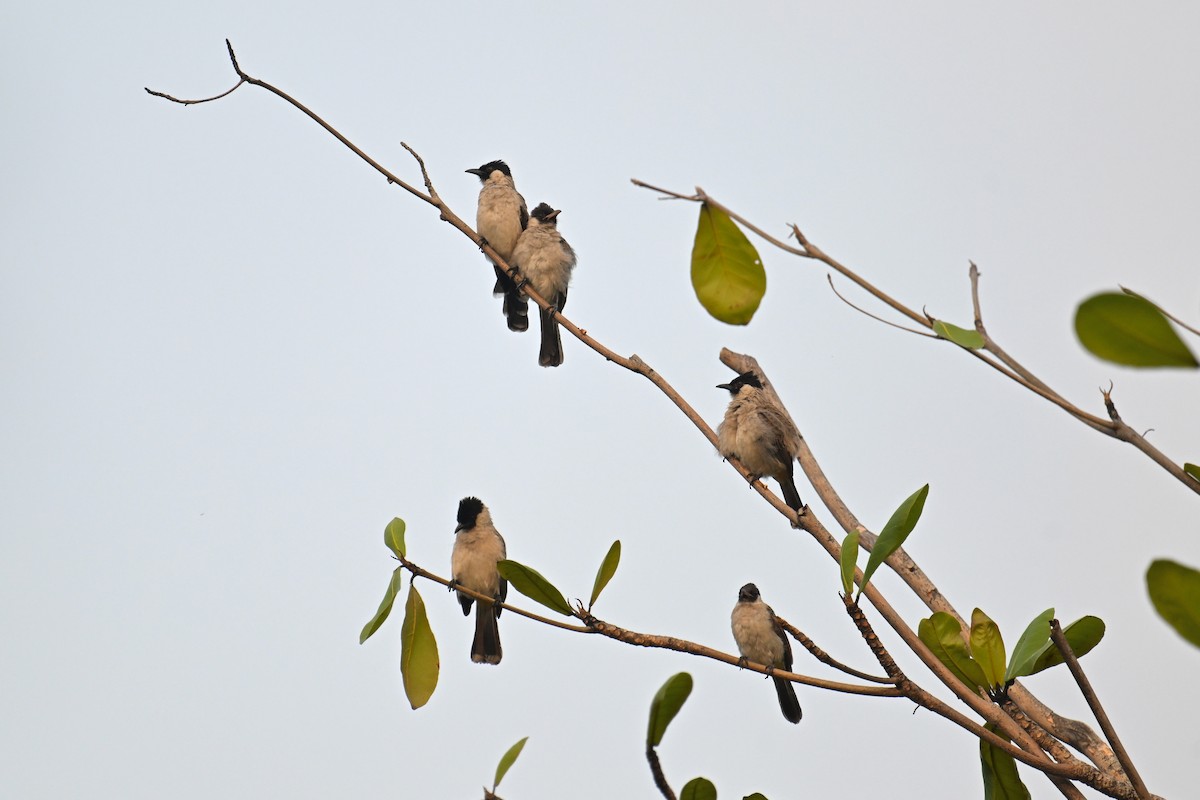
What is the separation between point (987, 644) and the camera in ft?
6.54

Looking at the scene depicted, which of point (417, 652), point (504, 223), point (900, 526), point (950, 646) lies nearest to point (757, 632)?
point (504, 223)

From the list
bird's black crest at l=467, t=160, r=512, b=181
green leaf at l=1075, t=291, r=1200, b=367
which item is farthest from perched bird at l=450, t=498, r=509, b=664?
green leaf at l=1075, t=291, r=1200, b=367

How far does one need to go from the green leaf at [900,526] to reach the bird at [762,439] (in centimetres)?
389

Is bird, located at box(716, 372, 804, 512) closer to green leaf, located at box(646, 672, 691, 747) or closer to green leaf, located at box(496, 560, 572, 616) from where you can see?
green leaf, located at box(496, 560, 572, 616)

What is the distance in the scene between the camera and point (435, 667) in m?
2.43

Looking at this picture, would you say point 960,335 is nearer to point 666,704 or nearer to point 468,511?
point 666,704

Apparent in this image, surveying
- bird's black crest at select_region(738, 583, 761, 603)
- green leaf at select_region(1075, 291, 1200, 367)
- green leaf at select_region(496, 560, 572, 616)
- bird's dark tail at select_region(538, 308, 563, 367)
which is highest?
bird's dark tail at select_region(538, 308, 563, 367)

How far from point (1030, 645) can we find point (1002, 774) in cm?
34

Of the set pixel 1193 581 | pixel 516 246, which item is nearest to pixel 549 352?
pixel 516 246

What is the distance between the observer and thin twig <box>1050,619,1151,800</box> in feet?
5.16

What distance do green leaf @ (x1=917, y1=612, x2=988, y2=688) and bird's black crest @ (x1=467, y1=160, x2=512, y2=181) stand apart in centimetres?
582

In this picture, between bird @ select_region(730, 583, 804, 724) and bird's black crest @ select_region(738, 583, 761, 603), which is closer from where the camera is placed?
bird @ select_region(730, 583, 804, 724)

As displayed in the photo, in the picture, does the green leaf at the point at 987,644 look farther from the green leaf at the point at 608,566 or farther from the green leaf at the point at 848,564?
the green leaf at the point at 608,566

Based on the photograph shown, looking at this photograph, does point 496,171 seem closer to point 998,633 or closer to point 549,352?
point 549,352
